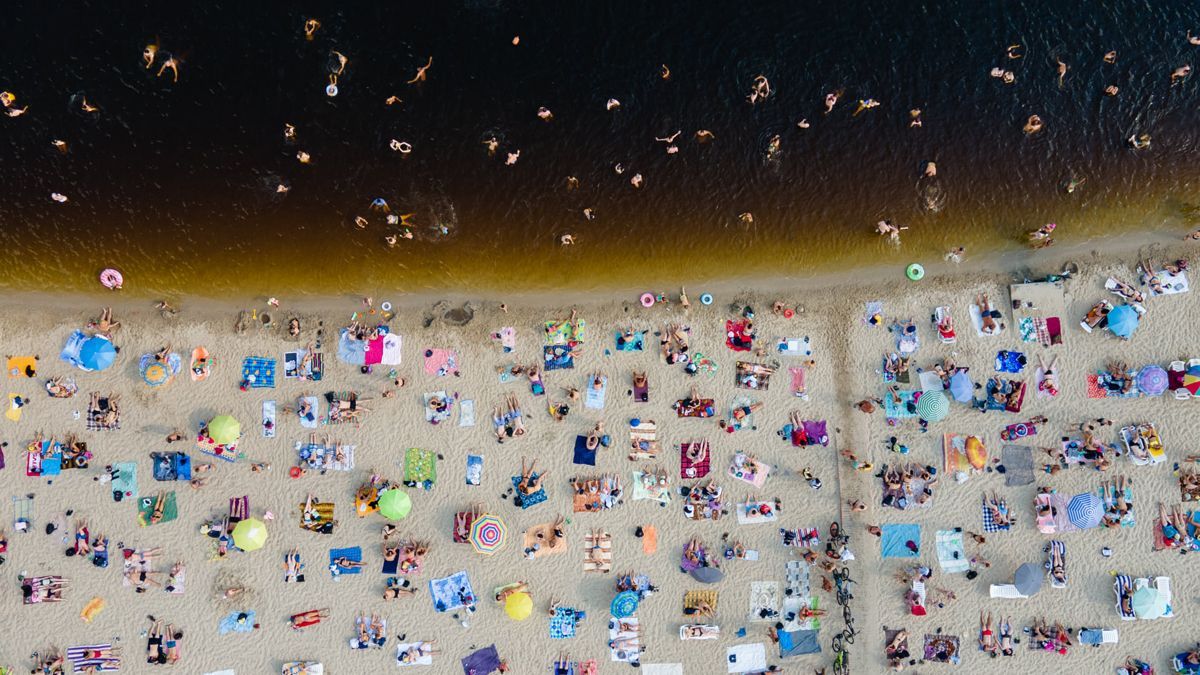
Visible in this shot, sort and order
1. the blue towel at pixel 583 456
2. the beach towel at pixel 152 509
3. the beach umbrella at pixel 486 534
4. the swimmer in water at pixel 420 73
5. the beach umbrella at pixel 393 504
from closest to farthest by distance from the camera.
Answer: the beach umbrella at pixel 393 504, the beach umbrella at pixel 486 534, the beach towel at pixel 152 509, the blue towel at pixel 583 456, the swimmer in water at pixel 420 73

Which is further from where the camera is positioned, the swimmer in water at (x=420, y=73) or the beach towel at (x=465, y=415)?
the swimmer in water at (x=420, y=73)

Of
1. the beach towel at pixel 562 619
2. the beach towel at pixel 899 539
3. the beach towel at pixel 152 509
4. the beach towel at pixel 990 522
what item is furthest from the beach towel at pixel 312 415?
the beach towel at pixel 990 522

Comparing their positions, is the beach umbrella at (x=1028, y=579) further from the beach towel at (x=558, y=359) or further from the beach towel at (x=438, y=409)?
the beach towel at (x=438, y=409)

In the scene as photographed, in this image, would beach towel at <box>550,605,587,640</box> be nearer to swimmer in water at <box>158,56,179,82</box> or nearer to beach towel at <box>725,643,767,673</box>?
beach towel at <box>725,643,767,673</box>

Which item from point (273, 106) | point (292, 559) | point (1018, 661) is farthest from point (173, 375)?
point (1018, 661)

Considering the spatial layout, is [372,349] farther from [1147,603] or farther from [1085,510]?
[1147,603]

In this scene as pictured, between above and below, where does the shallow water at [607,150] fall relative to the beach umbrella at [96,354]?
above

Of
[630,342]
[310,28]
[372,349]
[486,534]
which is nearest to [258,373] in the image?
[372,349]
